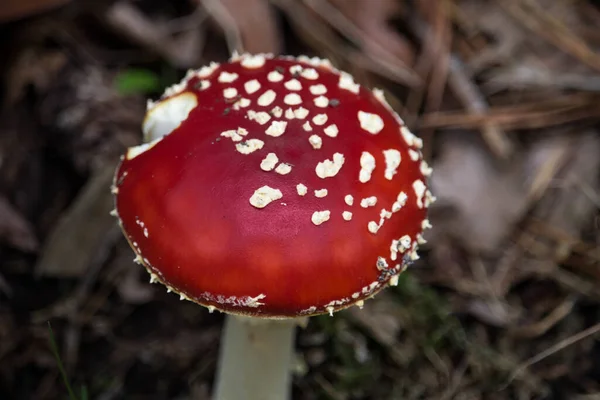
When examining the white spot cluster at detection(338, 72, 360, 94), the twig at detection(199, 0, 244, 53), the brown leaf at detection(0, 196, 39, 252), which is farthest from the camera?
the twig at detection(199, 0, 244, 53)

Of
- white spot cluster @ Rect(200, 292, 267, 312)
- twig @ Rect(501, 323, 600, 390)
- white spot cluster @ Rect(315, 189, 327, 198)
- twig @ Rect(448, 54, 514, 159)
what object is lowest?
twig @ Rect(501, 323, 600, 390)

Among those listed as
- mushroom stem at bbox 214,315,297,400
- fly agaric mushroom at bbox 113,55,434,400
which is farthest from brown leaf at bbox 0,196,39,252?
fly agaric mushroom at bbox 113,55,434,400

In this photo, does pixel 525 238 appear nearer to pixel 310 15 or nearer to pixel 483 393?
pixel 483 393

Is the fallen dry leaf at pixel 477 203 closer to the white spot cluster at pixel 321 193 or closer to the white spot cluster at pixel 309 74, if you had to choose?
the white spot cluster at pixel 309 74

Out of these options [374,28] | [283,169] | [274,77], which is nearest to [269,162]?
[283,169]

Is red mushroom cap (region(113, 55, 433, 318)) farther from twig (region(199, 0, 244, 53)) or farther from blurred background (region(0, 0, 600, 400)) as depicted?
twig (region(199, 0, 244, 53))

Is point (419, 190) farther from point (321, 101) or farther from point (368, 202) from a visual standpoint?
point (321, 101)

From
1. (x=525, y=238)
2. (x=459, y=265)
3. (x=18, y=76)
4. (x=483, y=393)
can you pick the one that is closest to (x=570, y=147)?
(x=525, y=238)
